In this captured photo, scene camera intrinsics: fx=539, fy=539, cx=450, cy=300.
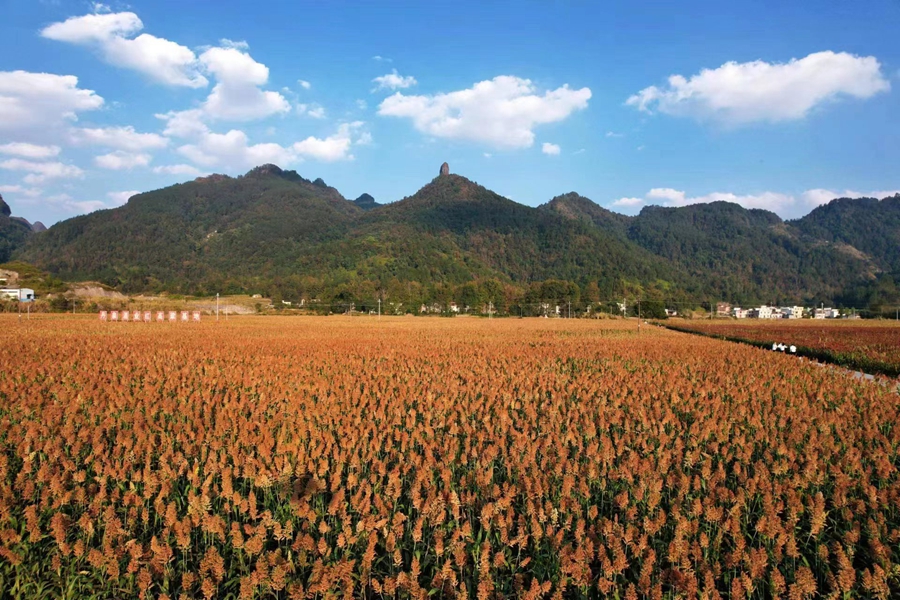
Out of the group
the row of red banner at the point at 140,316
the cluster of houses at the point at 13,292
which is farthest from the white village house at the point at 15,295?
the row of red banner at the point at 140,316

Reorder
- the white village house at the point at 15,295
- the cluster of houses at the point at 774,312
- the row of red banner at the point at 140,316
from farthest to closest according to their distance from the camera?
the cluster of houses at the point at 774,312
the white village house at the point at 15,295
the row of red banner at the point at 140,316

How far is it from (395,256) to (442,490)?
120190 mm

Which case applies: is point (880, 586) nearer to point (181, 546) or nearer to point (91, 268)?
point (181, 546)

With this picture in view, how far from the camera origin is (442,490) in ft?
18.9

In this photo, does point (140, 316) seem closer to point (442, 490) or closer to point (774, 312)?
point (442, 490)

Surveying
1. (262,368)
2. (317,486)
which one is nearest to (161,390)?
(262,368)

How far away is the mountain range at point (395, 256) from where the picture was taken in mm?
111062

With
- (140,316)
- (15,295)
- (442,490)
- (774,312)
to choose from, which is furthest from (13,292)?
(774,312)

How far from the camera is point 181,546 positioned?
4207 millimetres

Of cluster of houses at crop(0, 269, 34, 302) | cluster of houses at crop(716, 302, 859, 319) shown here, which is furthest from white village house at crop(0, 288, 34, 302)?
cluster of houses at crop(716, 302, 859, 319)

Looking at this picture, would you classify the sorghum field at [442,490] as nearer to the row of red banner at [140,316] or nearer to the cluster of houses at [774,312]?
the row of red banner at [140,316]

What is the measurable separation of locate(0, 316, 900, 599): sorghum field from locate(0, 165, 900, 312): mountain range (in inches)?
3178

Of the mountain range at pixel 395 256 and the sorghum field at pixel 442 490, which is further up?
the mountain range at pixel 395 256

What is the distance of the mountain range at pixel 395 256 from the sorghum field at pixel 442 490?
80.7 metres
